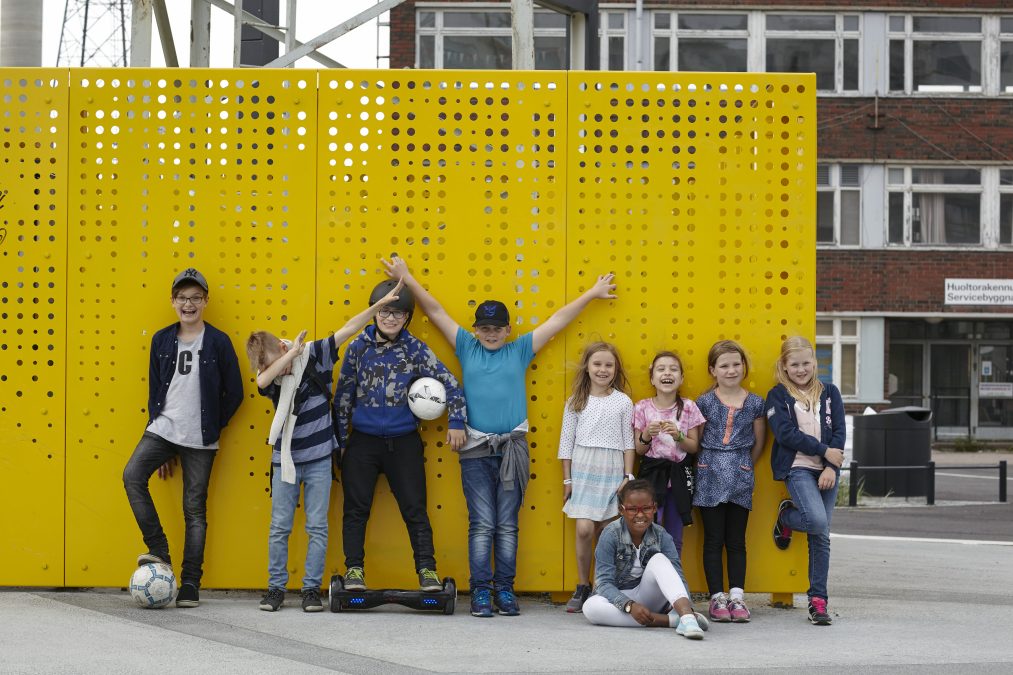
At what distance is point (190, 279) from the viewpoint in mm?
8352

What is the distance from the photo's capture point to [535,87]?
8.82m

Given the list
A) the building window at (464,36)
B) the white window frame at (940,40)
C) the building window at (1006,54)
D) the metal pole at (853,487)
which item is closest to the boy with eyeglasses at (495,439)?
the metal pole at (853,487)

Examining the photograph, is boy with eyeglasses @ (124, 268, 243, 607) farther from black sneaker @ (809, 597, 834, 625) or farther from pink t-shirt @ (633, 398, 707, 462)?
black sneaker @ (809, 597, 834, 625)

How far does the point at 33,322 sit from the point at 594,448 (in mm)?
3787

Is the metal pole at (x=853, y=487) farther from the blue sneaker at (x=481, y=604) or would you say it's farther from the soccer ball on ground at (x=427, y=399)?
the soccer ball on ground at (x=427, y=399)

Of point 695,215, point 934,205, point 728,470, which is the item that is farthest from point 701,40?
point 728,470

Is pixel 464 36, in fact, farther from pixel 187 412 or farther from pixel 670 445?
pixel 670 445

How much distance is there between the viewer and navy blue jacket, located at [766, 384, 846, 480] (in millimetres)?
8156

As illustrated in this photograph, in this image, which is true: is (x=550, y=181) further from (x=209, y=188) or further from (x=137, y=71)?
(x=137, y=71)

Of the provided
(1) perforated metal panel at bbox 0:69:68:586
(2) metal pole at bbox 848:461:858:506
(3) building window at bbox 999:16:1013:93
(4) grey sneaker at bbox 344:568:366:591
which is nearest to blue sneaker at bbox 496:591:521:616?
(4) grey sneaker at bbox 344:568:366:591

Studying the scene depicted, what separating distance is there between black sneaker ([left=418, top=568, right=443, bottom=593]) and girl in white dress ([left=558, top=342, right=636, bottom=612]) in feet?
2.96

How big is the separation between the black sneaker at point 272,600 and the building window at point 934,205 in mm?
24772

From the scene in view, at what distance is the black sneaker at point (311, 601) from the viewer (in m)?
8.22

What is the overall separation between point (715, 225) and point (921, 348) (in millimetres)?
23886
